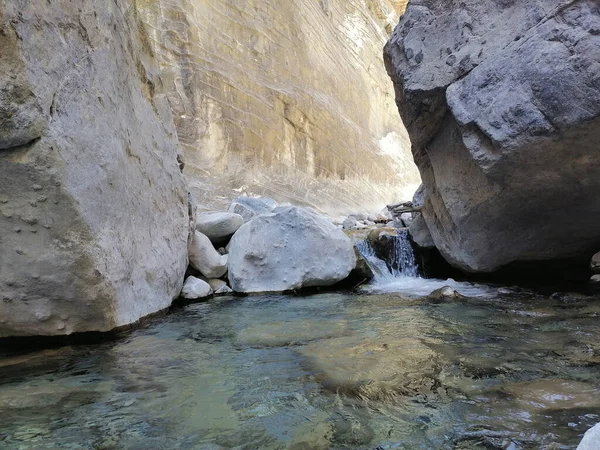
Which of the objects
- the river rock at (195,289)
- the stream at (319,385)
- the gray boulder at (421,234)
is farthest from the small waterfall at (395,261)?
the stream at (319,385)

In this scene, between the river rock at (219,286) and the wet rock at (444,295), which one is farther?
the river rock at (219,286)

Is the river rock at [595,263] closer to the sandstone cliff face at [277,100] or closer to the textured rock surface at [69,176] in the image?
the textured rock surface at [69,176]

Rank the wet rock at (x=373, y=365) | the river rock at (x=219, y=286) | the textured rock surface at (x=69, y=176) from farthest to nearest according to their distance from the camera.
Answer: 1. the river rock at (x=219, y=286)
2. the textured rock surface at (x=69, y=176)
3. the wet rock at (x=373, y=365)

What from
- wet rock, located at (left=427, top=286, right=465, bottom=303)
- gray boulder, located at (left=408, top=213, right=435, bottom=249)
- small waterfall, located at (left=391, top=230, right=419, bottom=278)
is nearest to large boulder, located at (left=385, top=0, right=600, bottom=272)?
gray boulder, located at (left=408, top=213, right=435, bottom=249)

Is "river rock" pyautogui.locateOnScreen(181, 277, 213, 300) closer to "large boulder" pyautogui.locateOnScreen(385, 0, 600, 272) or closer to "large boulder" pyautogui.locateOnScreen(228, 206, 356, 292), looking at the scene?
"large boulder" pyautogui.locateOnScreen(228, 206, 356, 292)

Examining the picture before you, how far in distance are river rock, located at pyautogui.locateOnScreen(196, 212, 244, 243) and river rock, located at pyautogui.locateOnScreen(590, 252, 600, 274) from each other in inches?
214

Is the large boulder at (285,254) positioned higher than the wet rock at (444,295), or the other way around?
the large boulder at (285,254)

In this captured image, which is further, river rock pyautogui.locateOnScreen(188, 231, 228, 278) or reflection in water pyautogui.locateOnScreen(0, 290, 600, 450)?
river rock pyautogui.locateOnScreen(188, 231, 228, 278)

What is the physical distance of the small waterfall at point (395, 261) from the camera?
7785 millimetres

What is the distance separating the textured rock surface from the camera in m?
2.95

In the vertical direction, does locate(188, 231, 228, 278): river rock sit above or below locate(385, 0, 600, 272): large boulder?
below

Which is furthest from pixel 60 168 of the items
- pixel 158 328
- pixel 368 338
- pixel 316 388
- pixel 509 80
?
pixel 509 80

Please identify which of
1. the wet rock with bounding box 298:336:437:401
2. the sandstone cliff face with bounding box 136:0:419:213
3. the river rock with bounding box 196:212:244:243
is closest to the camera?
the wet rock with bounding box 298:336:437:401

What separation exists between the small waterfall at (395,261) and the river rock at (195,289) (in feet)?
9.66
